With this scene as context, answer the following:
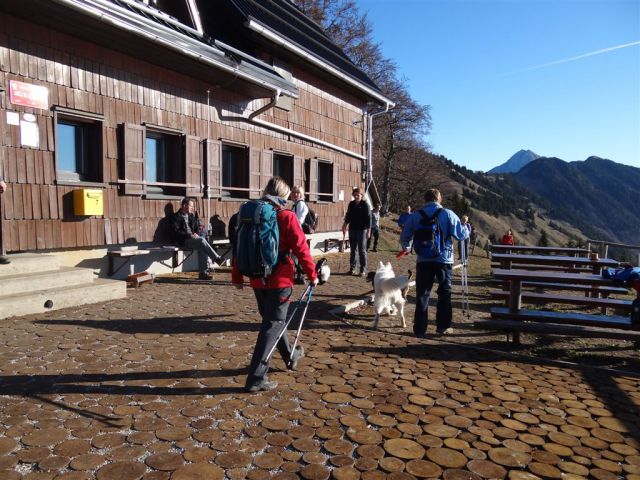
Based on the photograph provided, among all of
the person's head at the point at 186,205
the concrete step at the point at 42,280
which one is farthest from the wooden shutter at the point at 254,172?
the concrete step at the point at 42,280

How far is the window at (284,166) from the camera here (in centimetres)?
1386

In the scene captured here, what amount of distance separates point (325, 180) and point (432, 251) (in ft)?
35.0

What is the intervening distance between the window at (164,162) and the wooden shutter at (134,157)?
2.38ft

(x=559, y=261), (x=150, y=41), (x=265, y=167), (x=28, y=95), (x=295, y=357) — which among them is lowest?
(x=295, y=357)

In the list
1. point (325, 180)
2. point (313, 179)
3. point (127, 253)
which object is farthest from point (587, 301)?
point (325, 180)

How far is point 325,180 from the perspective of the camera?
16234mm

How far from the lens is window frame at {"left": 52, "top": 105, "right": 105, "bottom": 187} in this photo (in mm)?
8133

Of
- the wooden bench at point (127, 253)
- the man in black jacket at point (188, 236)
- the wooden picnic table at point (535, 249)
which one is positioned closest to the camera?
the wooden bench at point (127, 253)

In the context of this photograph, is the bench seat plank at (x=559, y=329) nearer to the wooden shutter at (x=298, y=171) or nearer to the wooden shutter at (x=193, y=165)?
the wooden shutter at (x=193, y=165)

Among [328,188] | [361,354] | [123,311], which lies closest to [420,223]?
[361,354]

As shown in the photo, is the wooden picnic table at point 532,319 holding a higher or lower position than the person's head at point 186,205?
lower

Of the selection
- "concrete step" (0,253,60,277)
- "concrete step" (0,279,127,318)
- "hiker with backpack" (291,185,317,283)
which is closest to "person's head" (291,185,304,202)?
"hiker with backpack" (291,185,317,283)

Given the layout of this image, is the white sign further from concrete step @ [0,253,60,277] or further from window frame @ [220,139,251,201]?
window frame @ [220,139,251,201]

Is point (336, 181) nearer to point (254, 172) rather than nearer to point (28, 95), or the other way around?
point (254, 172)
